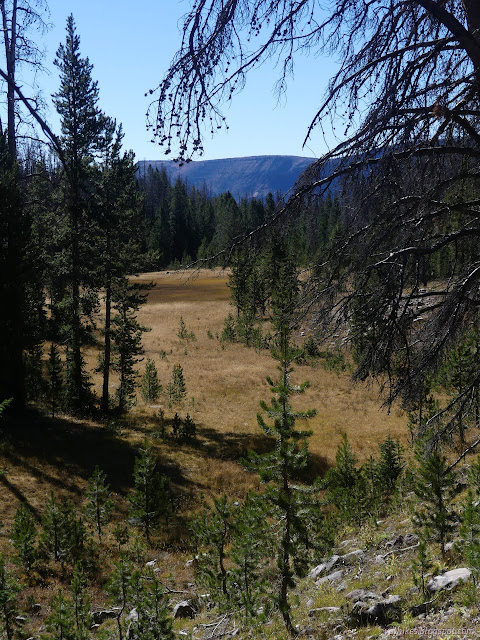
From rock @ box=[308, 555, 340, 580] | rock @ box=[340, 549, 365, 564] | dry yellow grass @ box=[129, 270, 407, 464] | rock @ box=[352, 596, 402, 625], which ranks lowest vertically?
dry yellow grass @ box=[129, 270, 407, 464]

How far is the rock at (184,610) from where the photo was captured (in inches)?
300

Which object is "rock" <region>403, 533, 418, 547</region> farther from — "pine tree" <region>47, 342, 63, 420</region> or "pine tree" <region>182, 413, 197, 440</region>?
"pine tree" <region>47, 342, 63, 420</region>

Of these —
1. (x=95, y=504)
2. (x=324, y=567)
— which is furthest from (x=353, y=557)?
(x=95, y=504)

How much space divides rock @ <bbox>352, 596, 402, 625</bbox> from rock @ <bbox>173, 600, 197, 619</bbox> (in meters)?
3.71

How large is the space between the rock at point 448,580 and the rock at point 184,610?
4285 millimetres

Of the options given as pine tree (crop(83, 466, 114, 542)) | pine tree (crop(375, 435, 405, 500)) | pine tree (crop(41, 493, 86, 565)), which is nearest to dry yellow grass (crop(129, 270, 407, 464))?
pine tree (crop(375, 435, 405, 500))

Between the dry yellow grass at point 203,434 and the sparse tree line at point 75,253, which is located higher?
the sparse tree line at point 75,253

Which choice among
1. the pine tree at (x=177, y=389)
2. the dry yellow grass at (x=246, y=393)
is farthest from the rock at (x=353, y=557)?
the pine tree at (x=177, y=389)

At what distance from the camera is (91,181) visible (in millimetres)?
20203

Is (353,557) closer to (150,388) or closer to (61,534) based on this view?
(61,534)

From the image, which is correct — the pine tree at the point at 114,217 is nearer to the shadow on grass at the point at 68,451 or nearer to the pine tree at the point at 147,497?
the shadow on grass at the point at 68,451

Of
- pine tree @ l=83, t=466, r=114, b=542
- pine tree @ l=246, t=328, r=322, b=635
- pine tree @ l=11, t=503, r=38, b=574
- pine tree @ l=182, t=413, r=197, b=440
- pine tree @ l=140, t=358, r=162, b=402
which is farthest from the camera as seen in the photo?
pine tree @ l=140, t=358, r=162, b=402

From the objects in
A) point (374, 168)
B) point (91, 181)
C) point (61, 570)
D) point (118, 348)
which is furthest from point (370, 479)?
point (91, 181)

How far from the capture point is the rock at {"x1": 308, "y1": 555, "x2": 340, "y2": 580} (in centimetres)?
762
